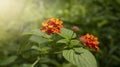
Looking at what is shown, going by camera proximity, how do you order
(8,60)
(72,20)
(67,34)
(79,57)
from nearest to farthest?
(79,57) < (67,34) < (8,60) < (72,20)

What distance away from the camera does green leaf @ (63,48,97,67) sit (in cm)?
122

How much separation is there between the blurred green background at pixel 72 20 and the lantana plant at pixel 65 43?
732 millimetres

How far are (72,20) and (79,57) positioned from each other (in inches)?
52.6

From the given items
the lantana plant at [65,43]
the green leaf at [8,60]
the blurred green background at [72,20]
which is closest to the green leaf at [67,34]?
the lantana plant at [65,43]

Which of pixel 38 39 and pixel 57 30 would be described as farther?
pixel 38 39

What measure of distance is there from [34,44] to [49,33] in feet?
0.85

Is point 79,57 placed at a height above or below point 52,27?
below

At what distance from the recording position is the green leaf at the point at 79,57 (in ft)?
3.99

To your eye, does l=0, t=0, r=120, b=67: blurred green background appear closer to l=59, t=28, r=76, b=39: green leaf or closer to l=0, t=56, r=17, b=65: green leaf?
l=0, t=56, r=17, b=65: green leaf

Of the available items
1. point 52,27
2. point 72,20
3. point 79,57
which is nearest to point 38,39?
point 52,27

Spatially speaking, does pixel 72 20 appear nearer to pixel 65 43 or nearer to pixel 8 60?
pixel 8 60

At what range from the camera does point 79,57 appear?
1246mm

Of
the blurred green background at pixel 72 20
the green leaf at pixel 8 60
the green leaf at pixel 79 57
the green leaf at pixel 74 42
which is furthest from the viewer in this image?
the blurred green background at pixel 72 20

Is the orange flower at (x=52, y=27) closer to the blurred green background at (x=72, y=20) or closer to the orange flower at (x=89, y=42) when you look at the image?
the orange flower at (x=89, y=42)
